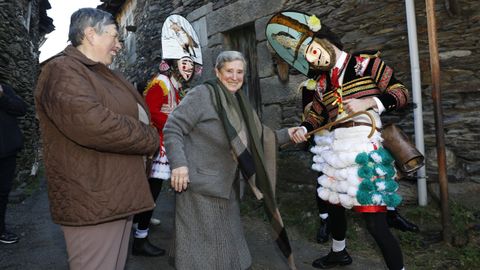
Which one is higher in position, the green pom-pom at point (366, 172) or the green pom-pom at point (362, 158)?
the green pom-pom at point (362, 158)

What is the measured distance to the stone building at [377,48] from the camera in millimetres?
3588

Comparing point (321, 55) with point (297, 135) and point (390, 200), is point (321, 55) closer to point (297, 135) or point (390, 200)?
point (297, 135)

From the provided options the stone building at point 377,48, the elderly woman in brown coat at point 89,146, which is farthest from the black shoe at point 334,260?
the elderly woman in brown coat at point 89,146

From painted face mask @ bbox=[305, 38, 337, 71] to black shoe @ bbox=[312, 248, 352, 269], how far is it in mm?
1466

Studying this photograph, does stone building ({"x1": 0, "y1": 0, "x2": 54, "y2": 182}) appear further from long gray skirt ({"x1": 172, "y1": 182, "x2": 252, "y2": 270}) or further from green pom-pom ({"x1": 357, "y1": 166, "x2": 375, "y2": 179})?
green pom-pom ({"x1": 357, "y1": 166, "x2": 375, "y2": 179})

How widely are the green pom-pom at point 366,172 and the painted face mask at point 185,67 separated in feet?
6.36

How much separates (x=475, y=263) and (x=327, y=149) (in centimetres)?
148

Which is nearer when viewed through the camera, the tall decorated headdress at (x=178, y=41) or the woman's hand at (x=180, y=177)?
the woman's hand at (x=180, y=177)

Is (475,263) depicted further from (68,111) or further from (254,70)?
(254,70)

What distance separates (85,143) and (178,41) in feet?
8.71

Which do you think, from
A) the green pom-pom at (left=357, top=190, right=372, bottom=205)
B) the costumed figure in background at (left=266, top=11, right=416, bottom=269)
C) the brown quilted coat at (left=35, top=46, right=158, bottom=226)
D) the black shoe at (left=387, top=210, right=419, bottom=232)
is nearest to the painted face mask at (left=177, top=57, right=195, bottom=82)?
the costumed figure in background at (left=266, top=11, right=416, bottom=269)

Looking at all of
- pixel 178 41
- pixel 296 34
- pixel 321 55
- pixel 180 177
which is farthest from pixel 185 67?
pixel 180 177

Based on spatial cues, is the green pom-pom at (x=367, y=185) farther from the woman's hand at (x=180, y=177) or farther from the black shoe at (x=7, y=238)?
the black shoe at (x=7, y=238)

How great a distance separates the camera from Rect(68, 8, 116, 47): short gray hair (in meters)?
1.81
